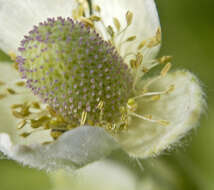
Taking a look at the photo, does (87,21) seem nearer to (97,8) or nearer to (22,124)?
(97,8)

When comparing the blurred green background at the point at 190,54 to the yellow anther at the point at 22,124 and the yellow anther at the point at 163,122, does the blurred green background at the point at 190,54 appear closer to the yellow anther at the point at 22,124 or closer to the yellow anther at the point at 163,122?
the yellow anther at the point at 163,122

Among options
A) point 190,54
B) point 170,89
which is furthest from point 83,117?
point 190,54

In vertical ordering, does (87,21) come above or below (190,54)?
above

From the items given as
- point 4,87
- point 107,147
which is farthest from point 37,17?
point 107,147

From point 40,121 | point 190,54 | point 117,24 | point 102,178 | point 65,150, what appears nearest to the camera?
point 65,150

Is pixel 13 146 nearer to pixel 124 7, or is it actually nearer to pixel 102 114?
pixel 102 114

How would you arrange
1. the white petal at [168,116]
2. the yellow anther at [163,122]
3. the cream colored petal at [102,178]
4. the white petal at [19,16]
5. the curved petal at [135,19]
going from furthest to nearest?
the cream colored petal at [102,178], the white petal at [19,16], the curved petal at [135,19], the yellow anther at [163,122], the white petal at [168,116]

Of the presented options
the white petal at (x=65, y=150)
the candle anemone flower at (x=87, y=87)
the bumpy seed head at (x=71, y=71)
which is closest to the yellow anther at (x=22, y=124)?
the candle anemone flower at (x=87, y=87)
